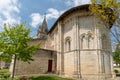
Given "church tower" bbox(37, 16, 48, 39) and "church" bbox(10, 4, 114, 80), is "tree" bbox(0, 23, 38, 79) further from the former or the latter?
"church tower" bbox(37, 16, 48, 39)

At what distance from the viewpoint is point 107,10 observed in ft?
33.0

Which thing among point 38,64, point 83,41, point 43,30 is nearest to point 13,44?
point 38,64

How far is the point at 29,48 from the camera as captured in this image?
19328mm

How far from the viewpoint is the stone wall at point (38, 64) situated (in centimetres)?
2216

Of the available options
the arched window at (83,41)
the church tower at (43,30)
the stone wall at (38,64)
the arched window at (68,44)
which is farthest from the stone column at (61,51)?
the church tower at (43,30)

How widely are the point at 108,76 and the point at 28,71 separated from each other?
487 inches

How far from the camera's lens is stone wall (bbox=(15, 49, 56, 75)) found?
22.2 meters

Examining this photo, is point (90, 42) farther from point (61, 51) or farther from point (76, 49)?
point (61, 51)

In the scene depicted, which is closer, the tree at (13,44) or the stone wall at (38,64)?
the tree at (13,44)

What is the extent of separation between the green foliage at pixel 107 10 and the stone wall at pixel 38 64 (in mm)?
16121

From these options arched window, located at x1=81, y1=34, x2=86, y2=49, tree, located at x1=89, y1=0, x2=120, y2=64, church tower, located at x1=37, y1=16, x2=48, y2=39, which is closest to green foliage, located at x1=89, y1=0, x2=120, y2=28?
tree, located at x1=89, y1=0, x2=120, y2=64

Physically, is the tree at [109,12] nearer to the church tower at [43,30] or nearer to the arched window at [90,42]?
the arched window at [90,42]

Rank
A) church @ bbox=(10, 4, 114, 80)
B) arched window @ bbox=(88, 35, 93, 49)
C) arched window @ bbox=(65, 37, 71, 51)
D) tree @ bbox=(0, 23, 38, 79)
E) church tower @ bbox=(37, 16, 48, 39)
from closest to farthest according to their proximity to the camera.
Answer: tree @ bbox=(0, 23, 38, 79), church @ bbox=(10, 4, 114, 80), arched window @ bbox=(88, 35, 93, 49), arched window @ bbox=(65, 37, 71, 51), church tower @ bbox=(37, 16, 48, 39)

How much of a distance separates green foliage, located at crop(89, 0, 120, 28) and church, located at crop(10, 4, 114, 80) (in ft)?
31.1
